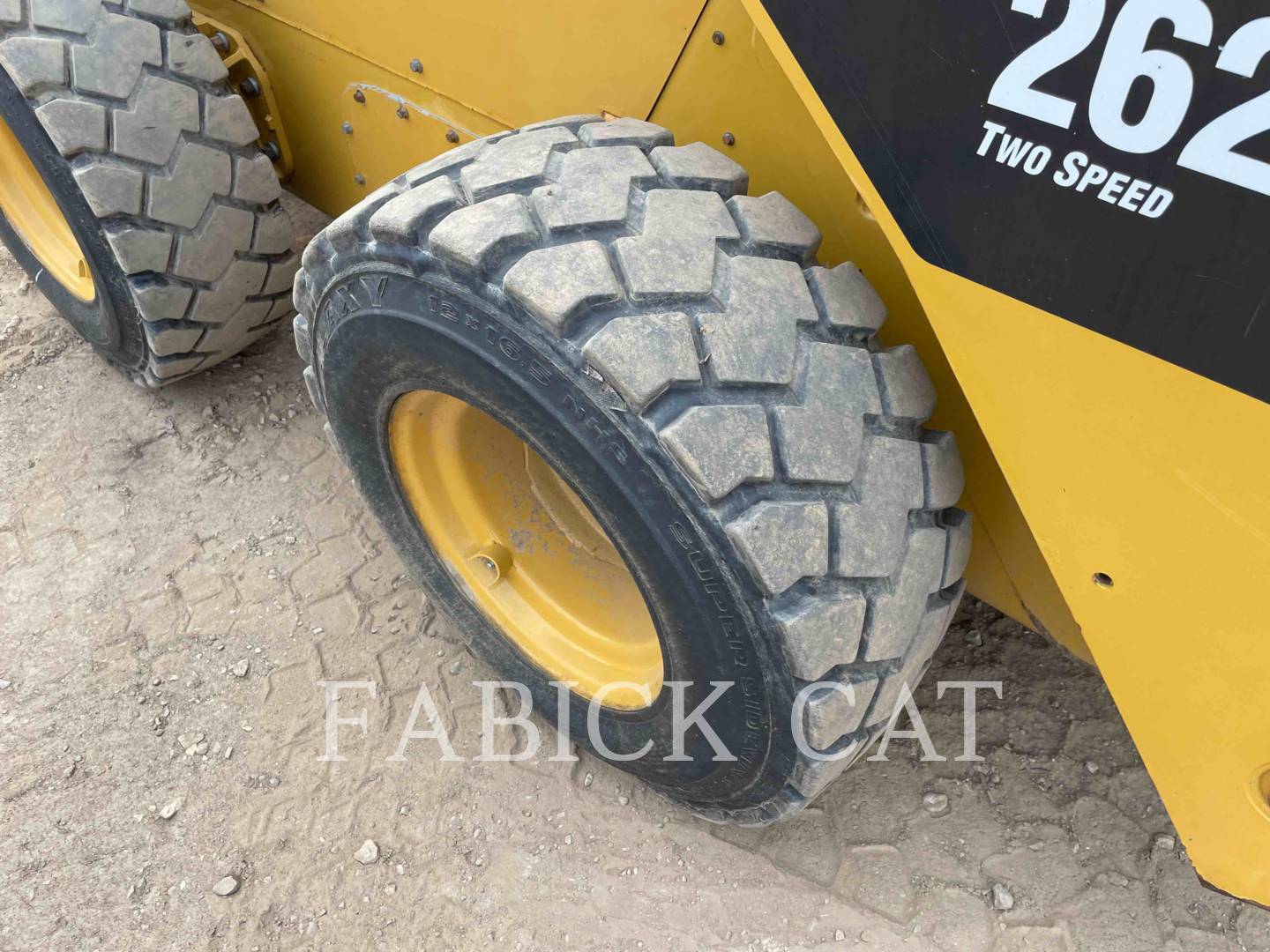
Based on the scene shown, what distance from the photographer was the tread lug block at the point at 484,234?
1376mm

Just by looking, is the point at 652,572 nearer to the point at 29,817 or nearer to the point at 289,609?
the point at 289,609

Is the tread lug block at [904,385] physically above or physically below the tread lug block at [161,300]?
above

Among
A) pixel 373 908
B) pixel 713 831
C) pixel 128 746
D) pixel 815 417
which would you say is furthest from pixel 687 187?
pixel 128 746

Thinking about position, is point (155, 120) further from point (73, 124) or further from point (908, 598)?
point (908, 598)

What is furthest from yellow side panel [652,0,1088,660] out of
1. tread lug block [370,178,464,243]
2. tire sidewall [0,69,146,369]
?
tire sidewall [0,69,146,369]

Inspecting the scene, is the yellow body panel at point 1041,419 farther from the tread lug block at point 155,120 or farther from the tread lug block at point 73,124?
the tread lug block at point 73,124

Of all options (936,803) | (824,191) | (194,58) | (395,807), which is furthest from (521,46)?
(936,803)

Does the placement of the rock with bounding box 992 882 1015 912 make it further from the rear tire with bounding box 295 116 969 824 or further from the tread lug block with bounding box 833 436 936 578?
the tread lug block with bounding box 833 436 936 578

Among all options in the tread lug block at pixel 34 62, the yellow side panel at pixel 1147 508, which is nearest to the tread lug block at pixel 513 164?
the yellow side panel at pixel 1147 508

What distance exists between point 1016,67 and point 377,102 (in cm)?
142

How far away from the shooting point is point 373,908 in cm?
190

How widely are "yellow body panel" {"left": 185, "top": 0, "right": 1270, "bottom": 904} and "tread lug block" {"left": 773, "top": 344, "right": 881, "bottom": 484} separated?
14 cm

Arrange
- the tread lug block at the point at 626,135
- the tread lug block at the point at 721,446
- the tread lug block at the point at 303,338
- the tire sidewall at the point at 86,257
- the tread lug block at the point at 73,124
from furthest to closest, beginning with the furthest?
the tire sidewall at the point at 86,257
the tread lug block at the point at 73,124
the tread lug block at the point at 303,338
the tread lug block at the point at 626,135
the tread lug block at the point at 721,446

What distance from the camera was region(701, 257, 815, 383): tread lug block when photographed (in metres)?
1.30
